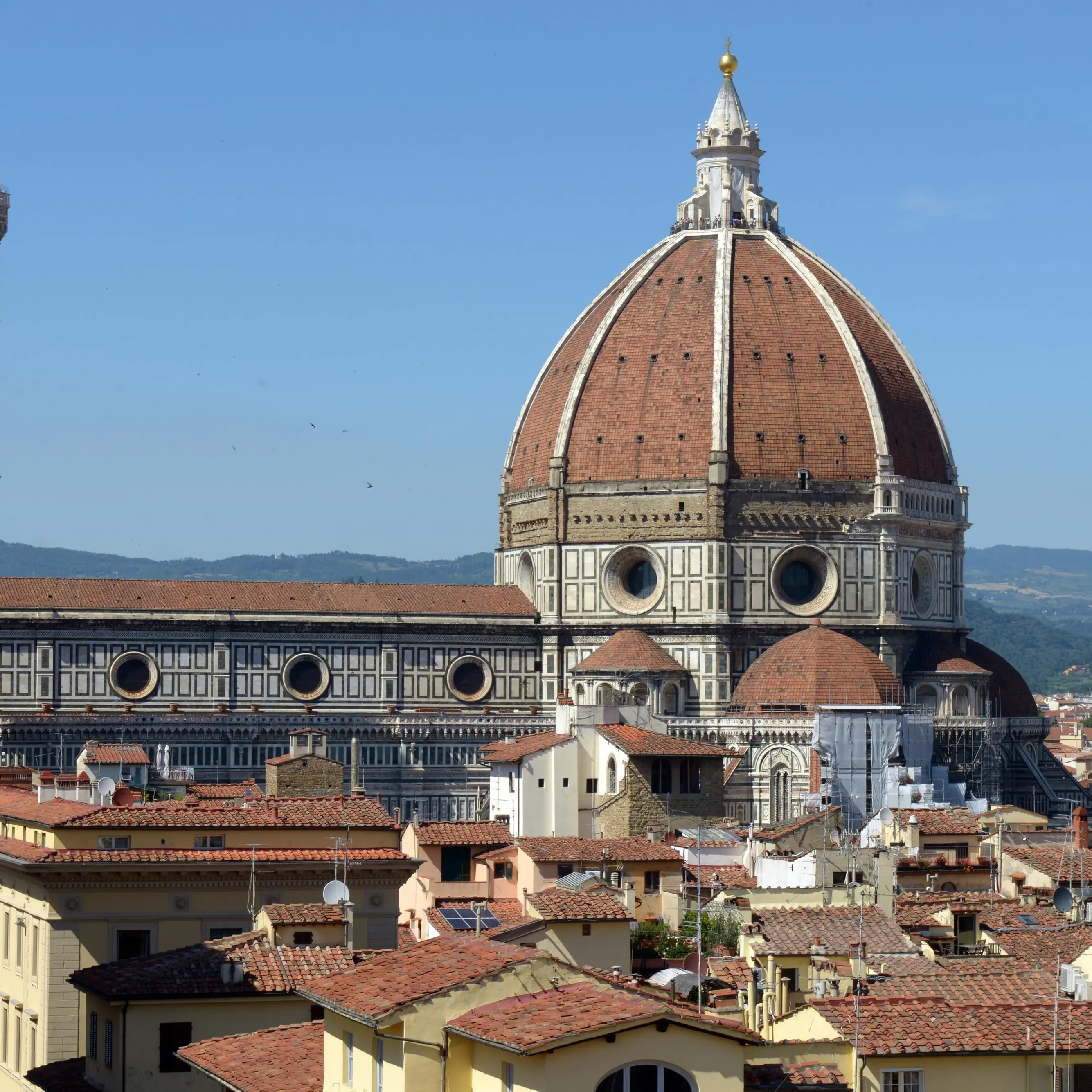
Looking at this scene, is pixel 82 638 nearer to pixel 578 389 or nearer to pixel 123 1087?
pixel 578 389

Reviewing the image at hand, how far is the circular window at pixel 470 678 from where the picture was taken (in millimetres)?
88562

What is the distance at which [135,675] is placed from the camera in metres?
84.2

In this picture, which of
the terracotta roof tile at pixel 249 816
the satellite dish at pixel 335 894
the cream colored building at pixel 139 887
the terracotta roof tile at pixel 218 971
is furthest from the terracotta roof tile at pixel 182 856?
the terracotta roof tile at pixel 218 971

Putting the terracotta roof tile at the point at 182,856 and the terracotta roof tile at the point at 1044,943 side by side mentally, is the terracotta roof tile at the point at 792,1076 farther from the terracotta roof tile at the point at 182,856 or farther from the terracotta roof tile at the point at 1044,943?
the terracotta roof tile at the point at 182,856

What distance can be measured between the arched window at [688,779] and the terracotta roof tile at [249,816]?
33524mm

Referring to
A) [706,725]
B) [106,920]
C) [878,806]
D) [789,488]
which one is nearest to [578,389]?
[789,488]

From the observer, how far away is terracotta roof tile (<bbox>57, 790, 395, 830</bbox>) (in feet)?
105

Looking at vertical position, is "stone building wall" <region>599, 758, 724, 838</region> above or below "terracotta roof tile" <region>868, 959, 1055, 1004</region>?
above

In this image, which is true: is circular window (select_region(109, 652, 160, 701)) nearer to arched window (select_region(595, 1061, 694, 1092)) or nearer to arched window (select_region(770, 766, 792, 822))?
arched window (select_region(770, 766, 792, 822))

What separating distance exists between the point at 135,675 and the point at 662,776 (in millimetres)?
22131

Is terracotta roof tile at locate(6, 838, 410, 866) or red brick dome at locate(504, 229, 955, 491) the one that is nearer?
terracotta roof tile at locate(6, 838, 410, 866)

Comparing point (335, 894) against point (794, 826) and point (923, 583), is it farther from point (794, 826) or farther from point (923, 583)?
point (923, 583)

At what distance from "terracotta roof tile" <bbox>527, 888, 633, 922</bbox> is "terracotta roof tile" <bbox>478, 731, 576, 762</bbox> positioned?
1506 inches

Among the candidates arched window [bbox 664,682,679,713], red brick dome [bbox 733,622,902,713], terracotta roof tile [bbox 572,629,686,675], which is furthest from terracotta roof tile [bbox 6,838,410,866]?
arched window [bbox 664,682,679,713]
